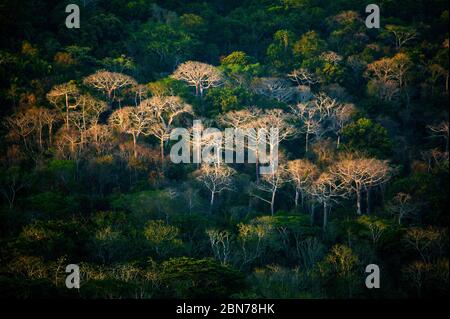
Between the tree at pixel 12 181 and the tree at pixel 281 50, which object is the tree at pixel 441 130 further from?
the tree at pixel 12 181

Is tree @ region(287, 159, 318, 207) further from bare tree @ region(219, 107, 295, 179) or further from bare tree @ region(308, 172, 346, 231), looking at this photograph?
bare tree @ region(219, 107, 295, 179)

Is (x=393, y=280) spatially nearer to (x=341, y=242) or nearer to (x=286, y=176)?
(x=341, y=242)

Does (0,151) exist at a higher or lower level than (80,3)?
lower

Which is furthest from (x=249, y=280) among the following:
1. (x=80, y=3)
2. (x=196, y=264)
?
(x=80, y=3)

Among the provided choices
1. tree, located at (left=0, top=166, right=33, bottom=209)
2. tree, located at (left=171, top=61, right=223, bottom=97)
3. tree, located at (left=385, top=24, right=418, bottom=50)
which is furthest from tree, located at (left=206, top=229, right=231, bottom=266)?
tree, located at (left=385, top=24, right=418, bottom=50)

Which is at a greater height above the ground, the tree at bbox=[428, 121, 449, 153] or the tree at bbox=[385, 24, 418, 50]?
the tree at bbox=[385, 24, 418, 50]

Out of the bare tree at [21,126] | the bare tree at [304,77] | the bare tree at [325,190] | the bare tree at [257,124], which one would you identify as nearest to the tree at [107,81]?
the bare tree at [21,126]
